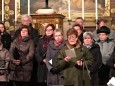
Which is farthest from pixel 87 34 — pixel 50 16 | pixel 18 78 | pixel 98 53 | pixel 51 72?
pixel 50 16

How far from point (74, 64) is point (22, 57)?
151 cm

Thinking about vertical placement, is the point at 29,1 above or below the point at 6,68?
above

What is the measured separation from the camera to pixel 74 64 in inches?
286

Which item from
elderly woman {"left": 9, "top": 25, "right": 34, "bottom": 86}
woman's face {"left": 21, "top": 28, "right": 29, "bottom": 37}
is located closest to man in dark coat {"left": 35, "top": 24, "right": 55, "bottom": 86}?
elderly woman {"left": 9, "top": 25, "right": 34, "bottom": 86}

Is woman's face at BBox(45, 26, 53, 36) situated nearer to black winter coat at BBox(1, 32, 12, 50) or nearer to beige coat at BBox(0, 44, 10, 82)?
beige coat at BBox(0, 44, 10, 82)

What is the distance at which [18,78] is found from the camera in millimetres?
8461

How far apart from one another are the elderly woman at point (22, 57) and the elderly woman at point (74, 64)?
1213 mm

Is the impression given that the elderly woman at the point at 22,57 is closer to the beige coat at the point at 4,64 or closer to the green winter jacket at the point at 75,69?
the beige coat at the point at 4,64

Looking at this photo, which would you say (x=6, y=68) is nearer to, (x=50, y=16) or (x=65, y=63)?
(x=65, y=63)

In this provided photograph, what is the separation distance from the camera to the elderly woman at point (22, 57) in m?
8.38

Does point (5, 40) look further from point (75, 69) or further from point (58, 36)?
point (75, 69)

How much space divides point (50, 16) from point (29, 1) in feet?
8.50

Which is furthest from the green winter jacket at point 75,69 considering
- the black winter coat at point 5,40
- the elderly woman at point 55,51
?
the black winter coat at point 5,40

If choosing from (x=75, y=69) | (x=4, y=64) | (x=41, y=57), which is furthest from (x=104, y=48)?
(x=4, y=64)
